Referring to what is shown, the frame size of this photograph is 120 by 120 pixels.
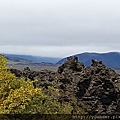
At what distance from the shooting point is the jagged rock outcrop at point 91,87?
1738 inches

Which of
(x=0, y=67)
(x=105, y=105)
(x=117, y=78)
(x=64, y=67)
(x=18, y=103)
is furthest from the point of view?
(x=64, y=67)

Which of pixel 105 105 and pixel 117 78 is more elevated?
pixel 117 78

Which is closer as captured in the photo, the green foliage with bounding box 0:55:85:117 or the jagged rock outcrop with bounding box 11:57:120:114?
the green foliage with bounding box 0:55:85:117

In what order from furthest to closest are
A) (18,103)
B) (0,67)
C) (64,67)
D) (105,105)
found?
1. (64,67)
2. (105,105)
3. (0,67)
4. (18,103)

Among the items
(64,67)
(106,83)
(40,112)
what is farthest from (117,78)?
(40,112)

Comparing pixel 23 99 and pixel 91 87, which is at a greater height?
pixel 91 87

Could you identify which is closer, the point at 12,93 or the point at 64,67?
the point at 12,93

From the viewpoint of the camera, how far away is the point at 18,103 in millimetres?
37844

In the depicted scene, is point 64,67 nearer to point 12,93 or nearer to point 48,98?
point 48,98

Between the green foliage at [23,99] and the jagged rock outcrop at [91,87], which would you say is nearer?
the green foliage at [23,99]

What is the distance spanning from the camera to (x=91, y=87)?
4534 centimetres

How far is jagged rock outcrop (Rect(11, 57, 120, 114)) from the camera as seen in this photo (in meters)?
44.2

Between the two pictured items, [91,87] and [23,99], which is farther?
[91,87]

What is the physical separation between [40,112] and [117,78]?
12.9 metres
